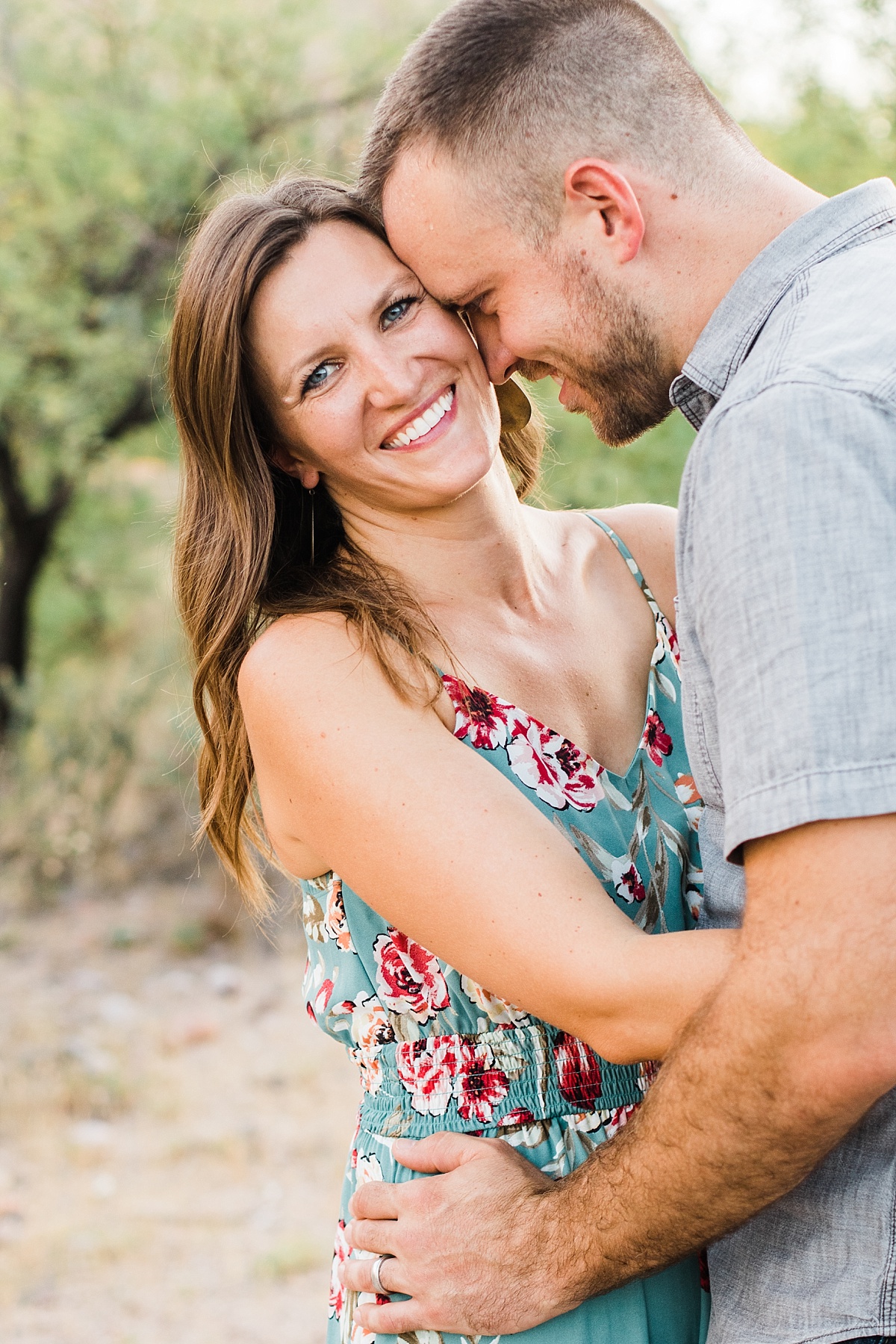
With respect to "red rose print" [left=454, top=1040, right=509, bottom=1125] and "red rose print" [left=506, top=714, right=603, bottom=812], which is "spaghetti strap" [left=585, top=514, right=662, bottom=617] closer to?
"red rose print" [left=506, top=714, right=603, bottom=812]

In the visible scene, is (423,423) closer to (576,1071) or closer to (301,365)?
(301,365)

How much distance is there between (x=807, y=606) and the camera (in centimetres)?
117

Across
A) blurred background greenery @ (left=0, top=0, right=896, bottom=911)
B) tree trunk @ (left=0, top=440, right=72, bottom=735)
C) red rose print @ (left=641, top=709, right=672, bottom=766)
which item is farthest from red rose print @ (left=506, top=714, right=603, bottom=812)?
tree trunk @ (left=0, top=440, right=72, bottom=735)

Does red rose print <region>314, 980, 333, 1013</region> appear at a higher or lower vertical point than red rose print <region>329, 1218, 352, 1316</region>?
higher

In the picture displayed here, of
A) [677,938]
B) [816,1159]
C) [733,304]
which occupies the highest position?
[733,304]

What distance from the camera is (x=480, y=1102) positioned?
185 cm

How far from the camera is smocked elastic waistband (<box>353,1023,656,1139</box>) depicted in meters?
1.84

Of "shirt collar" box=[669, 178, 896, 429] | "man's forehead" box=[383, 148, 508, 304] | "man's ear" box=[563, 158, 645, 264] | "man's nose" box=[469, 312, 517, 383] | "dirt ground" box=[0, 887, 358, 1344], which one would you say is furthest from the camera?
"dirt ground" box=[0, 887, 358, 1344]

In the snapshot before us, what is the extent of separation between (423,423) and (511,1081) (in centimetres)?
101

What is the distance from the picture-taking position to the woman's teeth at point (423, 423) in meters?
2.08

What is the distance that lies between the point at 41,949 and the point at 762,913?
6.15 metres

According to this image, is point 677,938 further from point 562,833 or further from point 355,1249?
point 355,1249

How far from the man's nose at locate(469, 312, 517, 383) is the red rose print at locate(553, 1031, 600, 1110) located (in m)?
0.99

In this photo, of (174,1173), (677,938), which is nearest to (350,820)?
(677,938)
